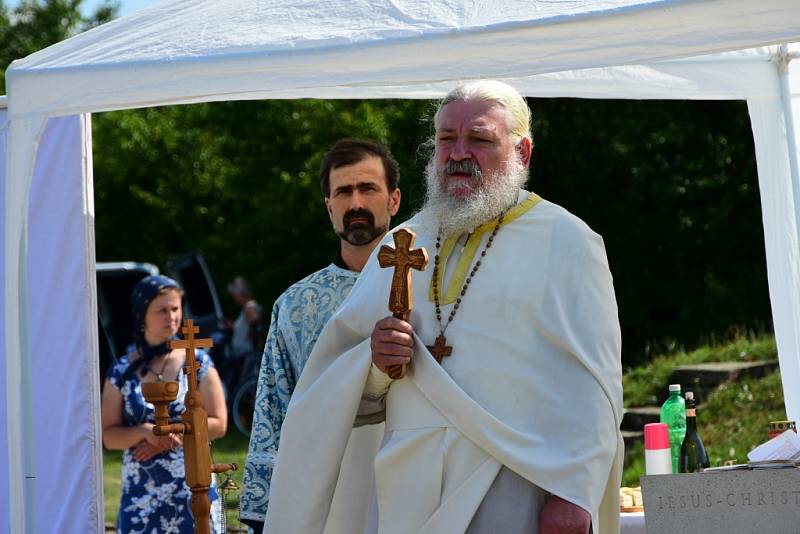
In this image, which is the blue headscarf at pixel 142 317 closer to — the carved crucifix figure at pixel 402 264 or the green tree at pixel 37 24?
the carved crucifix figure at pixel 402 264

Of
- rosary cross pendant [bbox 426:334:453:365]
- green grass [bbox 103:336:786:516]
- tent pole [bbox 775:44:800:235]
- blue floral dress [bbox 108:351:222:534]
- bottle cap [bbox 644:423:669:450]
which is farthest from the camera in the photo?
green grass [bbox 103:336:786:516]

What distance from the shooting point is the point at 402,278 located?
373 cm

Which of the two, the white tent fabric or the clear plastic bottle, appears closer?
the clear plastic bottle

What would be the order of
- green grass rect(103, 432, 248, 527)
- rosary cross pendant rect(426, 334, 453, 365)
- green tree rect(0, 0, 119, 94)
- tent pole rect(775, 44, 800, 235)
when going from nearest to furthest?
rosary cross pendant rect(426, 334, 453, 365) < tent pole rect(775, 44, 800, 235) < green grass rect(103, 432, 248, 527) < green tree rect(0, 0, 119, 94)

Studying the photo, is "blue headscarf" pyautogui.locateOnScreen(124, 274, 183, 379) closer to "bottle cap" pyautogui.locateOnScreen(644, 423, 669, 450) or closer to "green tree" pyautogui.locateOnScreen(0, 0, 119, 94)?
"bottle cap" pyautogui.locateOnScreen(644, 423, 669, 450)

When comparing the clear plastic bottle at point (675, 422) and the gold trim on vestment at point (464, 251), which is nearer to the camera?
the gold trim on vestment at point (464, 251)

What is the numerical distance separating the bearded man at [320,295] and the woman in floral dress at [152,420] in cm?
85

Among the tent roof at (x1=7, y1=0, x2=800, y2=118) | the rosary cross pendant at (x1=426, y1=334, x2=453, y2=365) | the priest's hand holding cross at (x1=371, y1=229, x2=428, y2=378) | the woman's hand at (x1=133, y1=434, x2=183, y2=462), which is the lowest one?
the woman's hand at (x1=133, y1=434, x2=183, y2=462)

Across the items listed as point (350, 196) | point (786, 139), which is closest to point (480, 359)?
point (350, 196)

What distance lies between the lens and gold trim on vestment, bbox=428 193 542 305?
13.0 ft

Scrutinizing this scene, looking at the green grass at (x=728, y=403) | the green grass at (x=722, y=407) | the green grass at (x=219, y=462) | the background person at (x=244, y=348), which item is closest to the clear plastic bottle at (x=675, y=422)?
the green grass at (x=722, y=407)

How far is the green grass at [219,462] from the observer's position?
35.6 feet

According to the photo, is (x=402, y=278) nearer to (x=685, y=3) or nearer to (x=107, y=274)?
(x=685, y=3)

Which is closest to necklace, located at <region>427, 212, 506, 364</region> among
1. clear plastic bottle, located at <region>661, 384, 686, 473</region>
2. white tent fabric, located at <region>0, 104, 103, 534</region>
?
clear plastic bottle, located at <region>661, 384, 686, 473</region>
